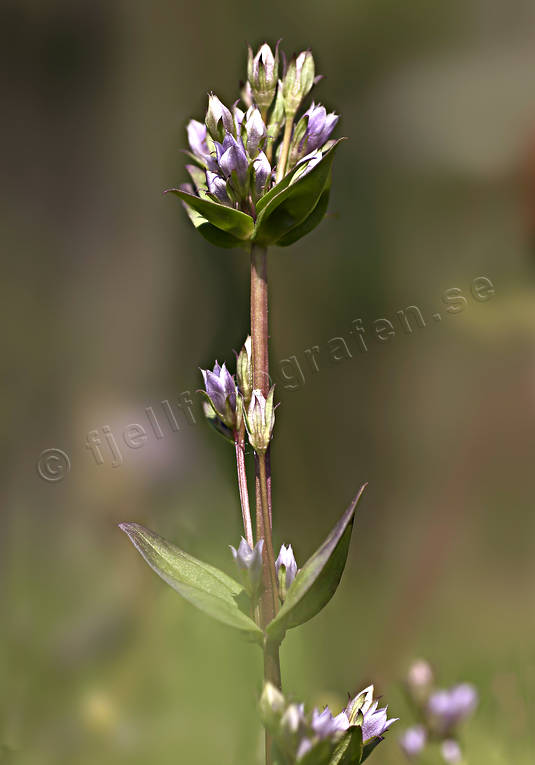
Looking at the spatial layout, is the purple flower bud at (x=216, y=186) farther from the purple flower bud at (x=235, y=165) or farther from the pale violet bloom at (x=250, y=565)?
the pale violet bloom at (x=250, y=565)

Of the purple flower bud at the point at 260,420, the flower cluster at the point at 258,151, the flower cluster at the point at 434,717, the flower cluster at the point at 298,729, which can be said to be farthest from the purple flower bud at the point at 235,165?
the flower cluster at the point at 434,717

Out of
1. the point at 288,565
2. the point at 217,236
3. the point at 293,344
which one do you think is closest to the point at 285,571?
the point at 288,565

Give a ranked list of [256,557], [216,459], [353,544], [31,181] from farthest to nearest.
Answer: [31,181] < [353,544] < [216,459] < [256,557]

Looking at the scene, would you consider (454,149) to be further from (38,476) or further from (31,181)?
(38,476)

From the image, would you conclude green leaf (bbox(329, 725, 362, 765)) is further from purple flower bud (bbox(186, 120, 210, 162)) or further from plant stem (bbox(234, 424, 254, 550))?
purple flower bud (bbox(186, 120, 210, 162))

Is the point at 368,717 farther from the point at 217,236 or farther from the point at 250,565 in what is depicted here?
the point at 217,236

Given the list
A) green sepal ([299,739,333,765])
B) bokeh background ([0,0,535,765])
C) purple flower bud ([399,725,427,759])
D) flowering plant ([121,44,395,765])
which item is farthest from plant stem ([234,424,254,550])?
bokeh background ([0,0,535,765])

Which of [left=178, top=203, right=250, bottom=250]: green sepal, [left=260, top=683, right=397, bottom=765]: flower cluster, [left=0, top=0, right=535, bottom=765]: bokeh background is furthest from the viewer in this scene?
[left=0, top=0, right=535, bottom=765]: bokeh background

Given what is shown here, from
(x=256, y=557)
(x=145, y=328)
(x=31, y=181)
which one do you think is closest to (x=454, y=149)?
(x=145, y=328)
